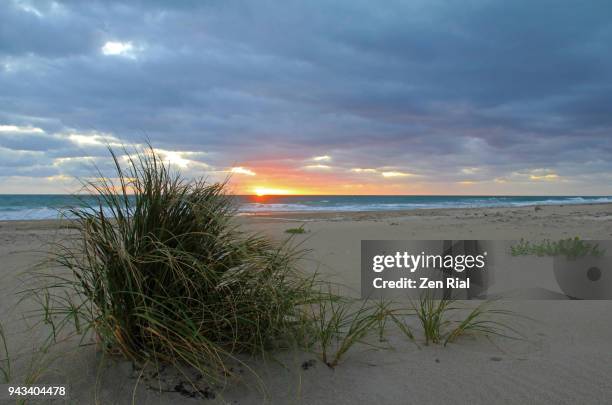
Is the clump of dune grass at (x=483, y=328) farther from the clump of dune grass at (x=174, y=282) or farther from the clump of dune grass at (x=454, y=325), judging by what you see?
the clump of dune grass at (x=174, y=282)

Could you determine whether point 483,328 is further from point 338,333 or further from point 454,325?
point 338,333

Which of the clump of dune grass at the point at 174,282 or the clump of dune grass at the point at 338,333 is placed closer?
the clump of dune grass at the point at 174,282

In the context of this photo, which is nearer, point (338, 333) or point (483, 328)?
point (338, 333)

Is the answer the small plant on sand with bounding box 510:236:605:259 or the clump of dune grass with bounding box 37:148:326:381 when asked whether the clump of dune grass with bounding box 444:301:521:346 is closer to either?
the clump of dune grass with bounding box 37:148:326:381

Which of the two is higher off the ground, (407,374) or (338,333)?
(338,333)

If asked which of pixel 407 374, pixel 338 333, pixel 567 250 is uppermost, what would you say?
pixel 567 250

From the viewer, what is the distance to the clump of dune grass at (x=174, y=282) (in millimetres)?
2803

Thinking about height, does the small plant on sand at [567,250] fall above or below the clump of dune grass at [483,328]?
above

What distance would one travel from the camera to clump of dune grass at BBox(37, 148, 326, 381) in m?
2.80

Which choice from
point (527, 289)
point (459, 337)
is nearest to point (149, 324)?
point (459, 337)

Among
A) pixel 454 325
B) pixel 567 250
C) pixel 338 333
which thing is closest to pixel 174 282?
pixel 338 333

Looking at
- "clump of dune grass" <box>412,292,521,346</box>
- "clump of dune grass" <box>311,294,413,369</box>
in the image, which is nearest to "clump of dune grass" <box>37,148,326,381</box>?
"clump of dune grass" <box>311,294,413,369</box>

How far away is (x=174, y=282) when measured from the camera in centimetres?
288

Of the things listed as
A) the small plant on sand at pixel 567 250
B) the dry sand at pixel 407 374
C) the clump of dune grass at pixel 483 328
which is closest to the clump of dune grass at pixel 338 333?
the dry sand at pixel 407 374
